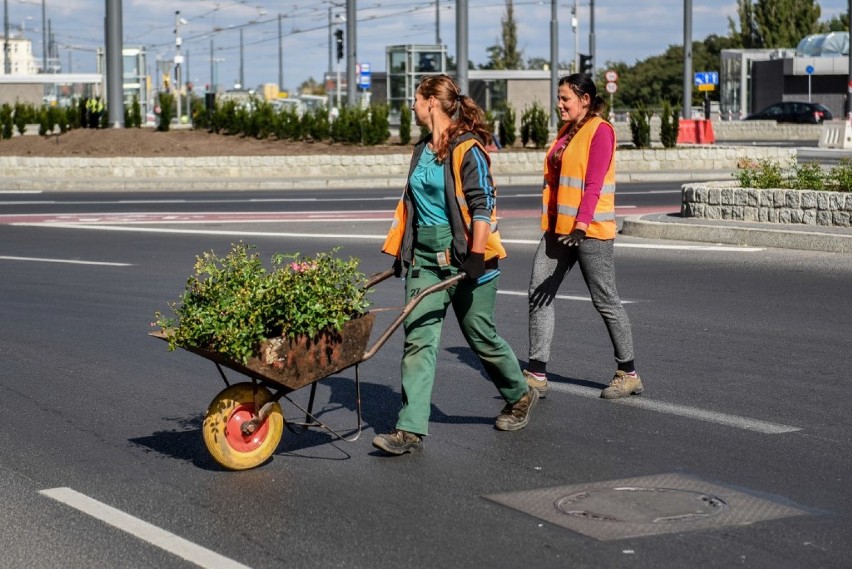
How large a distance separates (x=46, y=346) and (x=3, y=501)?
4239 millimetres

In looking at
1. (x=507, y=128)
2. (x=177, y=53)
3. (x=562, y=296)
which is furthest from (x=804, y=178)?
(x=177, y=53)

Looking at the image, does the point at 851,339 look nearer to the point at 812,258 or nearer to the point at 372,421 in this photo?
the point at 372,421

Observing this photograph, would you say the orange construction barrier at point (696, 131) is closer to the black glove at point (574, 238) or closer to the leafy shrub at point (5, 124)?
the leafy shrub at point (5, 124)

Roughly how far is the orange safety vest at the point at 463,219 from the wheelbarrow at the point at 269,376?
227mm

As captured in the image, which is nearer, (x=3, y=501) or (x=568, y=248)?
(x=3, y=501)

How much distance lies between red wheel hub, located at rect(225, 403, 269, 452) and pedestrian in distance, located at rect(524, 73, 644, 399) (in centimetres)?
205

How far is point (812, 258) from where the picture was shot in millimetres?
14625

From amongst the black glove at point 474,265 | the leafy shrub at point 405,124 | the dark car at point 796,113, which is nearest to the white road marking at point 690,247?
the black glove at point 474,265

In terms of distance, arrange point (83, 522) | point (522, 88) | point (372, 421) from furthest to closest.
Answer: point (522, 88)
point (372, 421)
point (83, 522)

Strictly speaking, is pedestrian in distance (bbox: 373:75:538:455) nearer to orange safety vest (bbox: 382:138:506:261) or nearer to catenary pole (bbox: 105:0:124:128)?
orange safety vest (bbox: 382:138:506:261)

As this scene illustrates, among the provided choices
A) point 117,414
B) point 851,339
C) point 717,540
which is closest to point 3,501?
point 117,414

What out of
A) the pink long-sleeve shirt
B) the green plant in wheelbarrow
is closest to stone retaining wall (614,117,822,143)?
the pink long-sleeve shirt

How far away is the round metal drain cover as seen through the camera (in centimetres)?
529

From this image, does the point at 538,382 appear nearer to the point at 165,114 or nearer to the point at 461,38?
the point at 461,38
